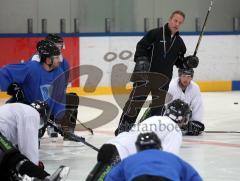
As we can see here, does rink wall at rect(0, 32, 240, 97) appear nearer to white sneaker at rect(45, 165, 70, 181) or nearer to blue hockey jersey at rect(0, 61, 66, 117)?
blue hockey jersey at rect(0, 61, 66, 117)

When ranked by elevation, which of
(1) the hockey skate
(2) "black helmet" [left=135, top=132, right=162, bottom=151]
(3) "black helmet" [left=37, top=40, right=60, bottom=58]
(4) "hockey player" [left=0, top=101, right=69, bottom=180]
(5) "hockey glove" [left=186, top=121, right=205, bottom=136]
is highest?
(3) "black helmet" [left=37, top=40, right=60, bottom=58]

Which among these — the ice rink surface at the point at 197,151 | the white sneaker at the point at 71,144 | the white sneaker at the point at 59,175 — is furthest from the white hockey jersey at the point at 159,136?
the white sneaker at the point at 71,144

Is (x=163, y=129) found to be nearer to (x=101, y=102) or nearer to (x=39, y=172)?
(x=39, y=172)

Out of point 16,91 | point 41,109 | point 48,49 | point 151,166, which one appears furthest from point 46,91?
point 151,166

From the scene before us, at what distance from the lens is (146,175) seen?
3.00 m

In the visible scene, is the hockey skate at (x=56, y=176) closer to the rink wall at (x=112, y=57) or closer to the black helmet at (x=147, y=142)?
the black helmet at (x=147, y=142)

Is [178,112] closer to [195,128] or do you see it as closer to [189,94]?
[195,128]

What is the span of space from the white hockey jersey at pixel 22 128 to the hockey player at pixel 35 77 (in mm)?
1508

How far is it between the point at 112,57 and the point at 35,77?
5.24m

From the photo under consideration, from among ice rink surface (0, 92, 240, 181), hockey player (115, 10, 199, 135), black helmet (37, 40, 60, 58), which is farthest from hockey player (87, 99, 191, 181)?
hockey player (115, 10, 199, 135)

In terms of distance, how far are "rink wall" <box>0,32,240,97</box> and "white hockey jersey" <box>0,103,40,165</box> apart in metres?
5.90

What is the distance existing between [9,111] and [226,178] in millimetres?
1576

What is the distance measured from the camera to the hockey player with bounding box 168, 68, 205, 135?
23.9 feet

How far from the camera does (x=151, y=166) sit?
3.03 meters
